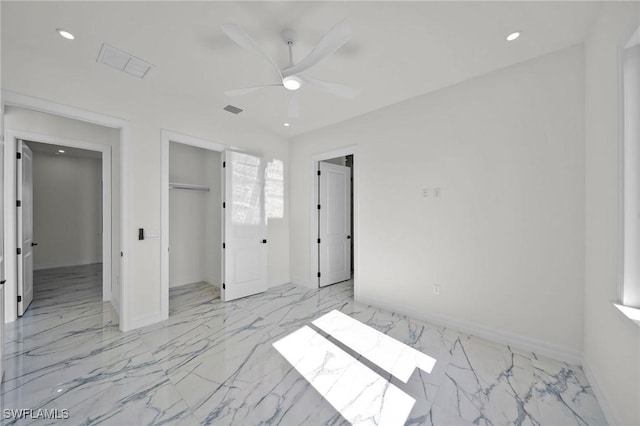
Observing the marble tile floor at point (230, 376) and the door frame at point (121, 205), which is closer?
the marble tile floor at point (230, 376)

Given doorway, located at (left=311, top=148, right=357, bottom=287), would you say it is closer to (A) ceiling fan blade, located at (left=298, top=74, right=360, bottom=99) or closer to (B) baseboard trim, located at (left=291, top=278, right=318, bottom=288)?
(B) baseboard trim, located at (left=291, top=278, right=318, bottom=288)

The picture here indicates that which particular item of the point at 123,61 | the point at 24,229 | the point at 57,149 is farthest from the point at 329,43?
the point at 57,149

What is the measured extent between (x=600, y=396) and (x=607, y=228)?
1.17 m

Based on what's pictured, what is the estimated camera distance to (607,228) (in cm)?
172

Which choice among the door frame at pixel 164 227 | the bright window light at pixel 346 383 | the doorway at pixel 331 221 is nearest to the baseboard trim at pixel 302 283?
the doorway at pixel 331 221

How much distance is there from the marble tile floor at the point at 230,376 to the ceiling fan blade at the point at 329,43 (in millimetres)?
2516

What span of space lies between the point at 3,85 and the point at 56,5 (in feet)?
3.37

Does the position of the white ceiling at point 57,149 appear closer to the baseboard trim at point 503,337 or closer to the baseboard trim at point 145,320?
the baseboard trim at point 145,320

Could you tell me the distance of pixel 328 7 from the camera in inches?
73.0

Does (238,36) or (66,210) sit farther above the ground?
(238,36)

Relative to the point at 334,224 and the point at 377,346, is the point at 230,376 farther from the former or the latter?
the point at 334,224

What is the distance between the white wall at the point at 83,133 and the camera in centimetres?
303

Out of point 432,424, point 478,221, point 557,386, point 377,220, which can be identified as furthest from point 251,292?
point 557,386

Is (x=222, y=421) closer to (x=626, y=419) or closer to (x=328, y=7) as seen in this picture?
(x=626, y=419)
